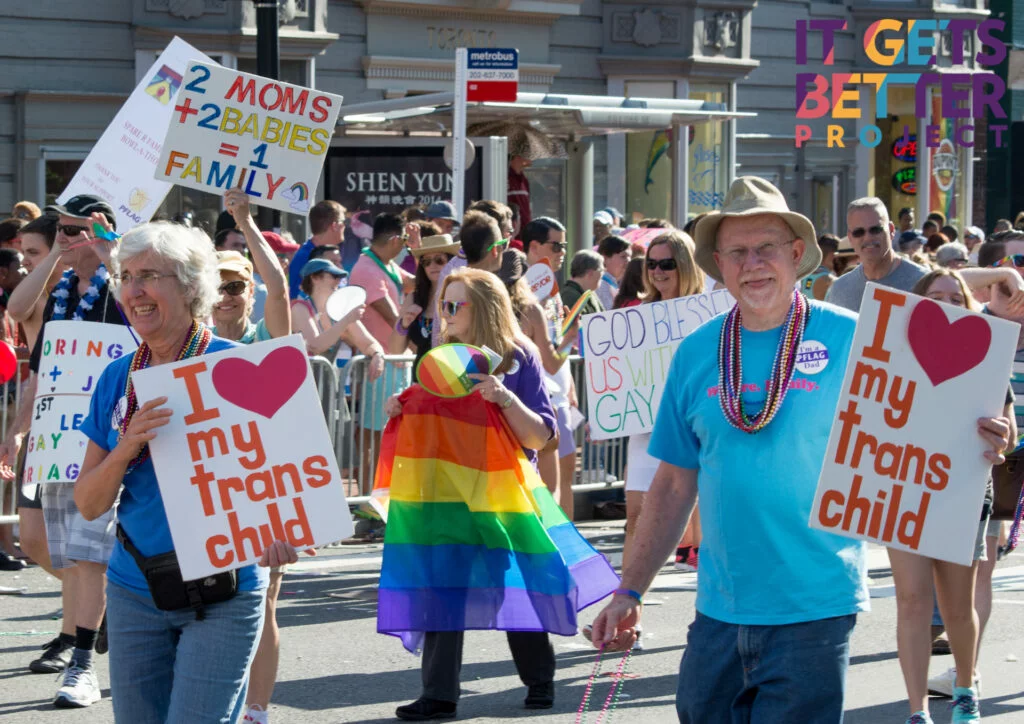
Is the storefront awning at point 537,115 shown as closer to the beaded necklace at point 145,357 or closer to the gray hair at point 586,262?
the gray hair at point 586,262

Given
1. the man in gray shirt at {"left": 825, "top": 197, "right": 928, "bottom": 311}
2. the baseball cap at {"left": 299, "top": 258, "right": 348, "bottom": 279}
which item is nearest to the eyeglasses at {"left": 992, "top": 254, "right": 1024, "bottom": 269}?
the man in gray shirt at {"left": 825, "top": 197, "right": 928, "bottom": 311}

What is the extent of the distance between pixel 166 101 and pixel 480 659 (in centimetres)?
377

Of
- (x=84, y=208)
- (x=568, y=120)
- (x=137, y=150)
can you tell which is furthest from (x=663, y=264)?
(x=568, y=120)

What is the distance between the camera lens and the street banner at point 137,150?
9.34 metres

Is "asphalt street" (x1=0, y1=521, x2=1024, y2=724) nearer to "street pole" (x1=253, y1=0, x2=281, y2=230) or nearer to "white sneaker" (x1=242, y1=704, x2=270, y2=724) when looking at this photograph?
"white sneaker" (x1=242, y1=704, x2=270, y2=724)

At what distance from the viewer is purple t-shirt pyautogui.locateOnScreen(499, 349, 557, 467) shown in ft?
22.0

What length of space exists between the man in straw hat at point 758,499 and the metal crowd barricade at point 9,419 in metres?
5.98

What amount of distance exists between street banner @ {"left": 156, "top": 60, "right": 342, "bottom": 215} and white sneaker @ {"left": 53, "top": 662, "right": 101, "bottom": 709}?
230 cm

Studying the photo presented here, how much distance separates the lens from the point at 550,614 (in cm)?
649

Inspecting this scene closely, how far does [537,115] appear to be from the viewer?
16.4 meters

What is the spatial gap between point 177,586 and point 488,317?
259 cm

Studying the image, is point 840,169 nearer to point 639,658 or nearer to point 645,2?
point 645,2

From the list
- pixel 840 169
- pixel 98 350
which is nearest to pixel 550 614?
pixel 98 350

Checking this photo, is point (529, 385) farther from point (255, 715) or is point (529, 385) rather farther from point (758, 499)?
point (758, 499)
